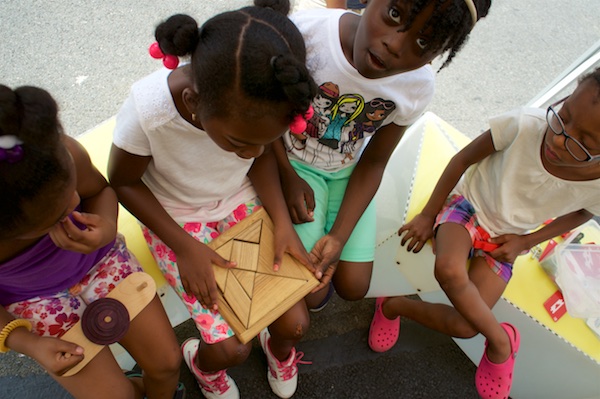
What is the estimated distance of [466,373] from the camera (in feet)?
5.08

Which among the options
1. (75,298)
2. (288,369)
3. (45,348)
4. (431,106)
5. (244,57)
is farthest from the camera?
(431,106)

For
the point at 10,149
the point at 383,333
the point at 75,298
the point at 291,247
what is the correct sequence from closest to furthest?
the point at 10,149 < the point at 75,298 < the point at 291,247 < the point at 383,333

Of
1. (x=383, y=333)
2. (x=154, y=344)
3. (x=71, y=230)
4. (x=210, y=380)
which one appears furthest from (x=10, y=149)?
(x=383, y=333)

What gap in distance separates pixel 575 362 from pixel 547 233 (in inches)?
13.5

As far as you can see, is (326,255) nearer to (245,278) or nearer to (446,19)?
(245,278)

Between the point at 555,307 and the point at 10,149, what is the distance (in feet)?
4.26

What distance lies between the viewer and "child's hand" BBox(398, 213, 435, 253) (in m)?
1.34

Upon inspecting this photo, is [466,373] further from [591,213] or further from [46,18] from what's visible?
[46,18]

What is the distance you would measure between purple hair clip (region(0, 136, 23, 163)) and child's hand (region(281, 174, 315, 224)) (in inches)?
25.3

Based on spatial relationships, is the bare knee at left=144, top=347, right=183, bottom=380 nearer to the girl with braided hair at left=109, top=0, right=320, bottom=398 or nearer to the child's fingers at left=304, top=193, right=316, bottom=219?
the girl with braided hair at left=109, top=0, right=320, bottom=398

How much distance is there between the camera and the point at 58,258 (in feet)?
3.17

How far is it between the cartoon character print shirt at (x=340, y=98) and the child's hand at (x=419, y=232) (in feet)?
0.89

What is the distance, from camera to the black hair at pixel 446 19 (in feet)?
2.83

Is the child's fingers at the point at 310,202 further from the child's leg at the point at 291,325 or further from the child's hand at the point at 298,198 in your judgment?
the child's leg at the point at 291,325
